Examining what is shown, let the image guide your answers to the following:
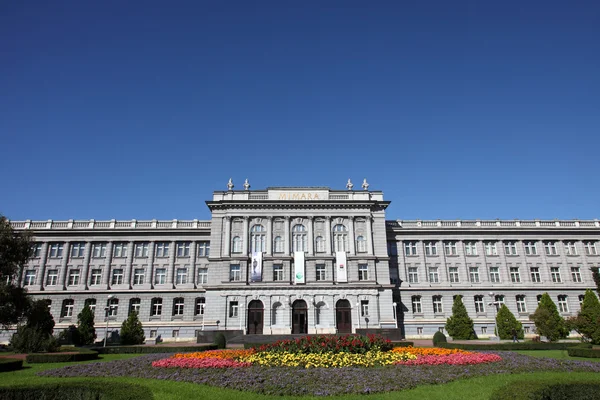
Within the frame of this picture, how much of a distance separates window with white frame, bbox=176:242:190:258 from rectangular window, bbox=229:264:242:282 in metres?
9.41

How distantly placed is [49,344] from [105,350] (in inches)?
165

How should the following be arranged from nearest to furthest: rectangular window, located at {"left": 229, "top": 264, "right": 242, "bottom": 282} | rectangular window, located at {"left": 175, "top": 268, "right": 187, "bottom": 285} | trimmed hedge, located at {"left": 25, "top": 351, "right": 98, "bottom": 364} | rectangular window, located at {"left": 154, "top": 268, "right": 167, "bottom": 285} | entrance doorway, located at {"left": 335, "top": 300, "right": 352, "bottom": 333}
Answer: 1. trimmed hedge, located at {"left": 25, "top": 351, "right": 98, "bottom": 364}
2. entrance doorway, located at {"left": 335, "top": 300, "right": 352, "bottom": 333}
3. rectangular window, located at {"left": 229, "top": 264, "right": 242, "bottom": 282}
4. rectangular window, located at {"left": 154, "top": 268, "right": 167, "bottom": 285}
5. rectangular window, located at {"left": 175, "top": 268, "right": 187, "bottom": 285}

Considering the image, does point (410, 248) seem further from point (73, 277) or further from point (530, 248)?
point (73, 277)

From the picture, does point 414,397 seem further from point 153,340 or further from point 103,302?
point 103,302

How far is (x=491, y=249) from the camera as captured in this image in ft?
189

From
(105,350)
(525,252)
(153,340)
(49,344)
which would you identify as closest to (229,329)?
(153,340)

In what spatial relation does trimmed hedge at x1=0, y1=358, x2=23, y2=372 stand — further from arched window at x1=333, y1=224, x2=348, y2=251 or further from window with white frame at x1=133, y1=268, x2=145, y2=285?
arched window at x1=333, y1=224, x2=348, y2=251

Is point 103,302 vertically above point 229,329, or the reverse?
point 103,302

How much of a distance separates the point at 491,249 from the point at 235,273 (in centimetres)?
3539

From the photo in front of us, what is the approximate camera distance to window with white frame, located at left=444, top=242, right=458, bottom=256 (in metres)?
57.2

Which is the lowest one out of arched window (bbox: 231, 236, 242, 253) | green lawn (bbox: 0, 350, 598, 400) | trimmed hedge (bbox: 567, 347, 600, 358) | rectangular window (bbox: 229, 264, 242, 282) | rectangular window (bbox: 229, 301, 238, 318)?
green lawn (bbox: 0, 350, 598, 400)

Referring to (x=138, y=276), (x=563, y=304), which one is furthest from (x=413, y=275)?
(x=138, y=276)

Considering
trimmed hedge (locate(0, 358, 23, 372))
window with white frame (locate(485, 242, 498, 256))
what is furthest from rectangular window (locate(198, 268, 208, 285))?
window with white frame (locate(485, 242, 498, 256))

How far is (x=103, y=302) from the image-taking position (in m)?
53.4
